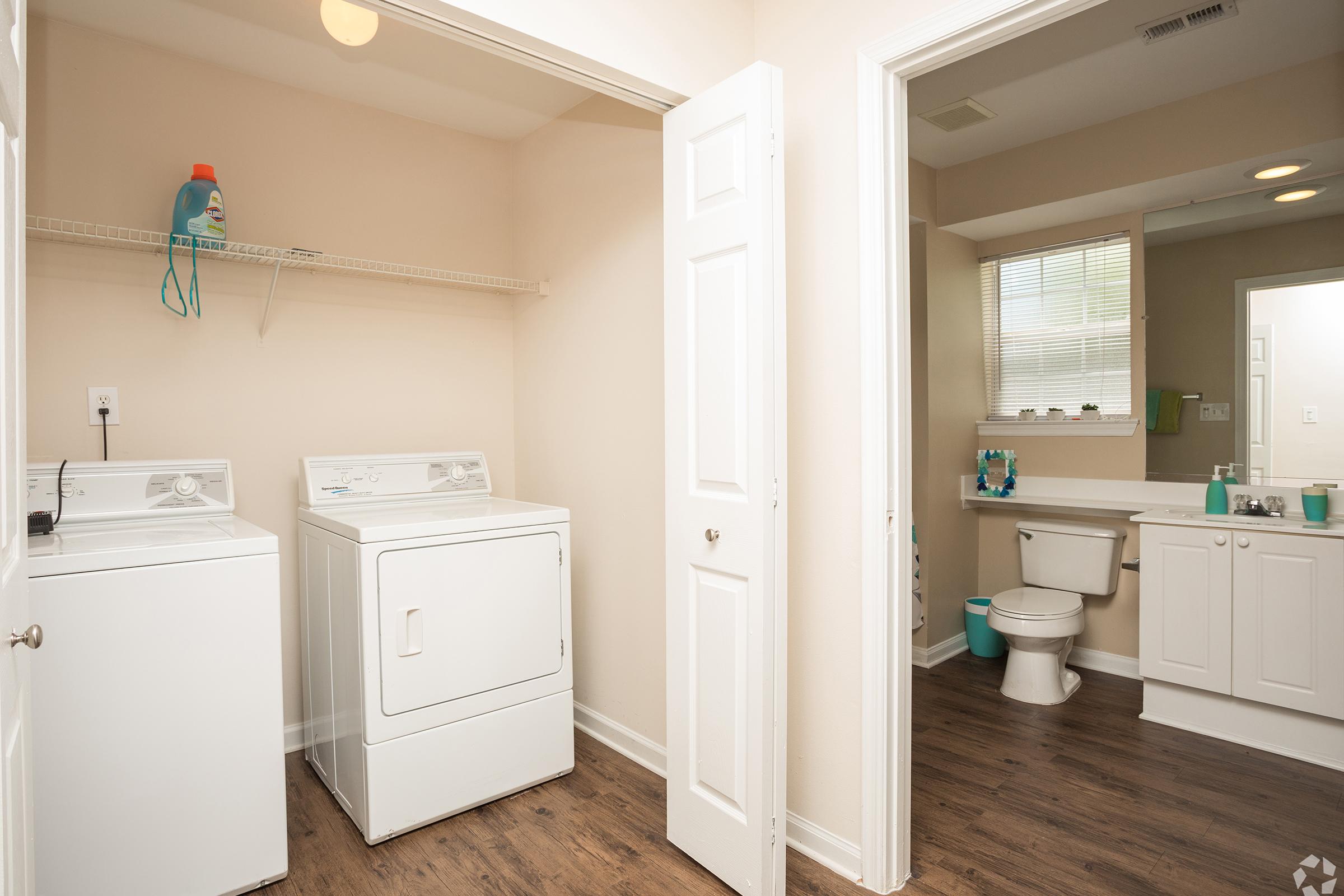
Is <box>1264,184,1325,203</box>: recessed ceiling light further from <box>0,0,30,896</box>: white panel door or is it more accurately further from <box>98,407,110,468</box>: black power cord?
<box>98,407,110,468</box>: black power cord

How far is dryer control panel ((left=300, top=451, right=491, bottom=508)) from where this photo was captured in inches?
99.3

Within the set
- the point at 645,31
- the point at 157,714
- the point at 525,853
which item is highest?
the point at 645,31

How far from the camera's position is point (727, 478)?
183cm

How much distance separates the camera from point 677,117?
1.96 metres

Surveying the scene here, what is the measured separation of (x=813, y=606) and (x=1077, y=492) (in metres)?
2.21

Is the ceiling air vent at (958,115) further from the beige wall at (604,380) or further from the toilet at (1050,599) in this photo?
the toilet at (1050,599)

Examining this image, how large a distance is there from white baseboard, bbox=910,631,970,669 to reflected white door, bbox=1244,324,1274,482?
1459 millimetres

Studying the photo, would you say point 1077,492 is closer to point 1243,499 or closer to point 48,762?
point 1243,499

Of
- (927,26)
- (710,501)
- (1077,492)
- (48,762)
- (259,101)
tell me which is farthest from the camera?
(1077,492)

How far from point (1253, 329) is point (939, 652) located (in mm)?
1927

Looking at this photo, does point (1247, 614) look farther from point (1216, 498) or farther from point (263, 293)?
point (263, 293)

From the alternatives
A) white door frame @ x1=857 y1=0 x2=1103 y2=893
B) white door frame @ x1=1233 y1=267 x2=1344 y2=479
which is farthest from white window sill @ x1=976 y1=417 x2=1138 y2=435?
white door frame @ x1=857 y1=0 x2=1103 y2=893

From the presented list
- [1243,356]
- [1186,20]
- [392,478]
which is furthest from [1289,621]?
[392,478]

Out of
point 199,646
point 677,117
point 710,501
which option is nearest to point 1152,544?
point 710,501
